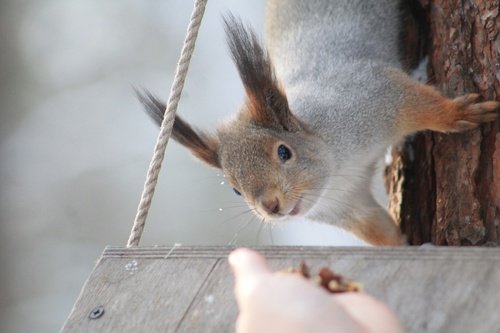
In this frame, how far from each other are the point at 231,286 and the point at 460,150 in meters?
0.67

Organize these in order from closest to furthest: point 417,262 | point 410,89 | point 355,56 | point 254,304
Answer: point 254,304 < point 417,262 < point 410,89 < point 355,56

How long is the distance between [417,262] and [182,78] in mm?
512

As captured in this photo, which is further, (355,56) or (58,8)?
(58,8)

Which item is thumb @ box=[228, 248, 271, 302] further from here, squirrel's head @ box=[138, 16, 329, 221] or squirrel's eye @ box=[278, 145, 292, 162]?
Result: squirrel's eye @ box=[278, 145, 292, 162]

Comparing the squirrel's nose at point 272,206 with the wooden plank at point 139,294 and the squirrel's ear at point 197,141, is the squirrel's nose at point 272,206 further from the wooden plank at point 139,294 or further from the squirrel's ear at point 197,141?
the wooden plank at point 139,294

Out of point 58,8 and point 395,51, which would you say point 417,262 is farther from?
point 58,8

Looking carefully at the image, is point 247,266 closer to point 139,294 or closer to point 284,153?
point 139,294

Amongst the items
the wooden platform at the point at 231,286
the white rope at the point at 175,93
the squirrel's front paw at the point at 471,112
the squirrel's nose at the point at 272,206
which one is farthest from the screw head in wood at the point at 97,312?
the squirrel's front paw at the point at 471,112

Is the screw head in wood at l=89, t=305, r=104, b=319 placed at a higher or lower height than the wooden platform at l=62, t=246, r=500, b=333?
higher

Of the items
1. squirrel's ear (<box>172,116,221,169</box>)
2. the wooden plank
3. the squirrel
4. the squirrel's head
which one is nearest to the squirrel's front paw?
the squirrel

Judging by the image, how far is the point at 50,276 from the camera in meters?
3.19

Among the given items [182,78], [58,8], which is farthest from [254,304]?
[58,8]

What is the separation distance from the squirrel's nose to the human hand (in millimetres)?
809

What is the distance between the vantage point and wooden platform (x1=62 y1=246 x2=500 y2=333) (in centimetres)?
104
